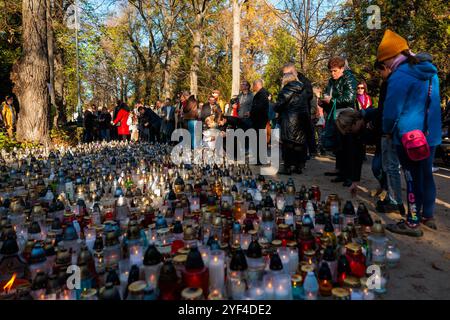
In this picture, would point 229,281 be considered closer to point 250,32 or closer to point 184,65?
point 250,32

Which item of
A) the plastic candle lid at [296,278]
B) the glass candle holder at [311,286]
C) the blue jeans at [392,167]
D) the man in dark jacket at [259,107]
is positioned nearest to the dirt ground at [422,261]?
the blue jeans at [392,167]

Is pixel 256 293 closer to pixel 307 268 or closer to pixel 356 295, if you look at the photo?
pixel 307 268

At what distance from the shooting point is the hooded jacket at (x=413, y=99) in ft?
11.4

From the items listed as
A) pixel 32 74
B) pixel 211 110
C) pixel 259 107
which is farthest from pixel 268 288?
pixel 32 74

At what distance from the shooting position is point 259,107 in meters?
8.09

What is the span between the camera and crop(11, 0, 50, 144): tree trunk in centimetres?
1033

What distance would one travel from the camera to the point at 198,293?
205 centimetres

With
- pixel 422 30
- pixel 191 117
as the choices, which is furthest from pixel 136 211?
pixel 422 30

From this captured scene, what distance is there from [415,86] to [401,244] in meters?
1.64

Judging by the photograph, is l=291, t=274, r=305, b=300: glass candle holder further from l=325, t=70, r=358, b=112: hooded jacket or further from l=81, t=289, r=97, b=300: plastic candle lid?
l=325, t=70, r=358, b=112: hooded jacket

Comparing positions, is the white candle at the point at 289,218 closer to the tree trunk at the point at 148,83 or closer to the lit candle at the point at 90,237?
the lit candle at the point at 90,237

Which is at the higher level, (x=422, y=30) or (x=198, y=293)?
(x=422, y=30)

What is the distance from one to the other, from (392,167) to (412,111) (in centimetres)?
102

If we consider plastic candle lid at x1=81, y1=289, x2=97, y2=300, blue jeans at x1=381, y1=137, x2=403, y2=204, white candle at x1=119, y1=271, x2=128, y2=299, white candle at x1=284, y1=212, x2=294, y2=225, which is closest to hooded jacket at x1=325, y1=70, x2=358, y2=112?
blue jeans at x1=381, y1=137, x2=403, y2=204
